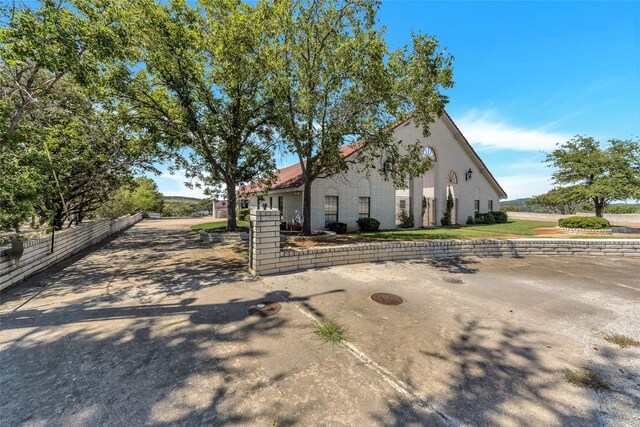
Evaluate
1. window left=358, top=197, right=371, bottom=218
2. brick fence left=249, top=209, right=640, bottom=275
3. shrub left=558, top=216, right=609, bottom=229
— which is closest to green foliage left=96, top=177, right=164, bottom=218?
brick fence left=249, top=209, right=640, bottom=275

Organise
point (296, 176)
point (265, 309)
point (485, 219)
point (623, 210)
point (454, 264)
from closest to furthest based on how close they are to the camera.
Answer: point (265, 309)
point (454, 264)
point (296, 176)
point (485, 219)
point (623, 210)

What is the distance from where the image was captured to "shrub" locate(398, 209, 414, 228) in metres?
17.3

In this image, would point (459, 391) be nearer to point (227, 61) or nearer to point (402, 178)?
point (402, 178)

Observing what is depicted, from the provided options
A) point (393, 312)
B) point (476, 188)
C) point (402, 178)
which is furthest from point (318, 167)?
point (476, 188)

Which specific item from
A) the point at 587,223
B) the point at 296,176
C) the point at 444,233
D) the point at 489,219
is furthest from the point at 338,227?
the point at 489,219

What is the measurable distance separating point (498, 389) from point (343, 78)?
9.50m

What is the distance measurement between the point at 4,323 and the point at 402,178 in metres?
11.3

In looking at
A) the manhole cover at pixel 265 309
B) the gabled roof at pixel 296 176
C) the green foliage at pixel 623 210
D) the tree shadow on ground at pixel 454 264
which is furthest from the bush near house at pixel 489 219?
the green foliage at pixel 623 210

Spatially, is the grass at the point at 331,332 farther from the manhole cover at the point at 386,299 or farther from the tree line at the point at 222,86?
the tree line at the point at 222,86

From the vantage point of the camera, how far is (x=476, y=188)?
70.9 ft

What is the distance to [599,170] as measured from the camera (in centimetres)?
1867

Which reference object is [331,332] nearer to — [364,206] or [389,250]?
[389,250]

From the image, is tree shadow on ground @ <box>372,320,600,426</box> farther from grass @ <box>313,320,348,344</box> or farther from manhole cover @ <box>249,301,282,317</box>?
manhole cover @ <box>249,301,282,317</box>

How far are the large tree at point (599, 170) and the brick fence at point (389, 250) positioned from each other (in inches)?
494
